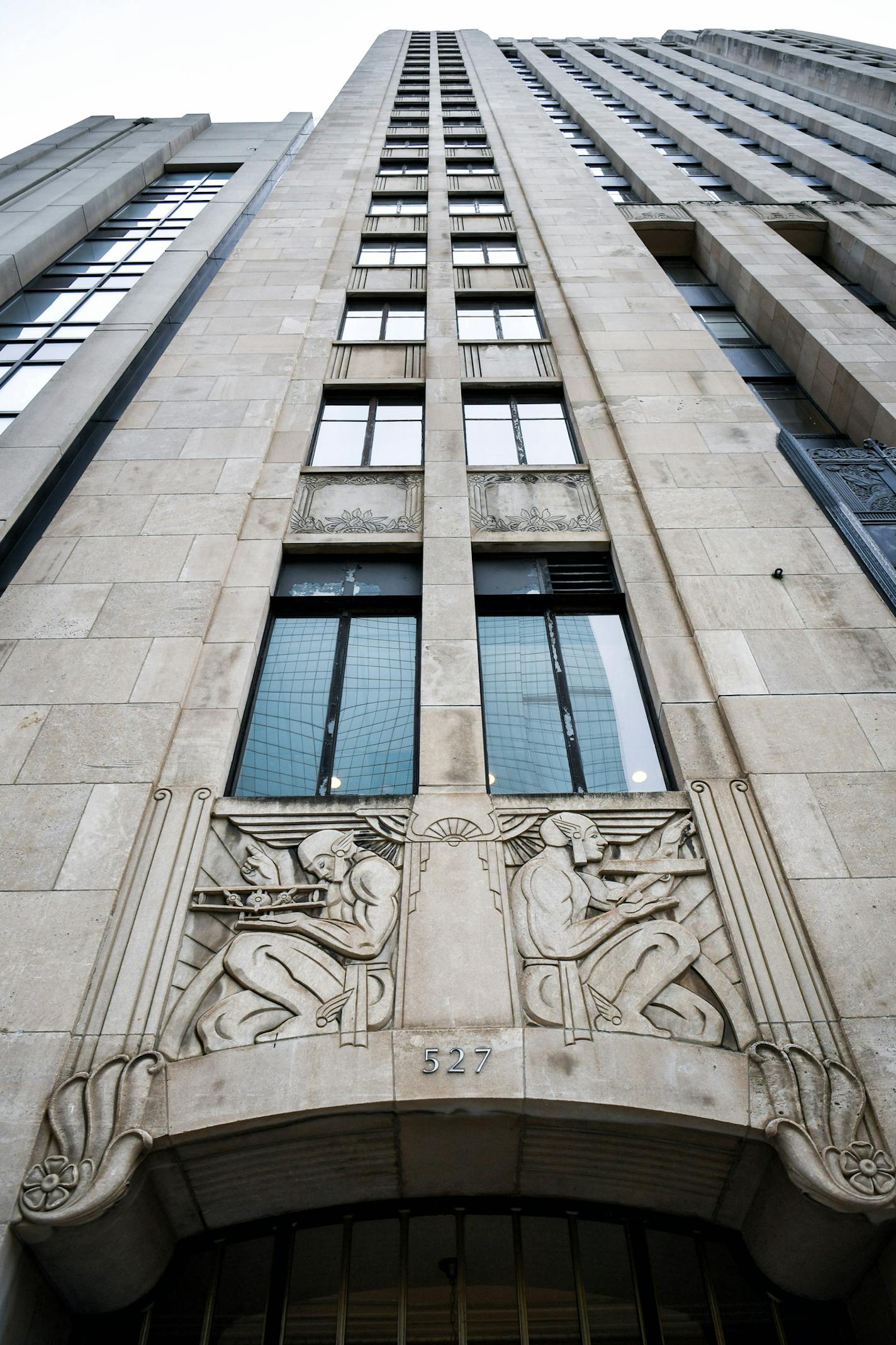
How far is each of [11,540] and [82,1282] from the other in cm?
893

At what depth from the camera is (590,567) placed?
11.7 m

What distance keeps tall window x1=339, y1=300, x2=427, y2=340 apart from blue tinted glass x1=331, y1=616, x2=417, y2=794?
27.6 ft

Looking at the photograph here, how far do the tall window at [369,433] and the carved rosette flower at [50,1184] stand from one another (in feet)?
32.9

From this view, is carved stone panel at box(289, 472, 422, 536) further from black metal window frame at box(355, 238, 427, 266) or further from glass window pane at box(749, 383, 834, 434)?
black metal window frame at box(355, 238, 427, 266)

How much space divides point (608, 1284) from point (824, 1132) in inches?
86.3

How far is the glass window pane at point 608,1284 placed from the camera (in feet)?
20.7

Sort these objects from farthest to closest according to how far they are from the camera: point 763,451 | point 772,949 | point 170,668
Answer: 1. point 763,451
2. point 170,668
3. point 772,949

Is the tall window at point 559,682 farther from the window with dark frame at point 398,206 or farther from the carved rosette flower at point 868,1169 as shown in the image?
the window with dark frame at point 398,206

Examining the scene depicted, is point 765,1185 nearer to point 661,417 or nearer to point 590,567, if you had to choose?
point 590,567

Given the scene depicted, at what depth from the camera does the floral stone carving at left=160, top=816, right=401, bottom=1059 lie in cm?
669

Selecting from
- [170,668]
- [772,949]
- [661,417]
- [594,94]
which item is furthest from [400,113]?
[772,949]

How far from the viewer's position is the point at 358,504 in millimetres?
12562

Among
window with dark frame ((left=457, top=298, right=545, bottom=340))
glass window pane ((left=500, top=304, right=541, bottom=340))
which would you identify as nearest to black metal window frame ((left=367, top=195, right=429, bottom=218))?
window with dark frame ((left=457, top=298, right=545, bottom=340))

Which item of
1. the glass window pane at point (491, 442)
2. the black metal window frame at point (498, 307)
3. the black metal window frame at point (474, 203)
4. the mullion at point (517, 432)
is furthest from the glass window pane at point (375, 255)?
the glass window pane at point (491, 442)
